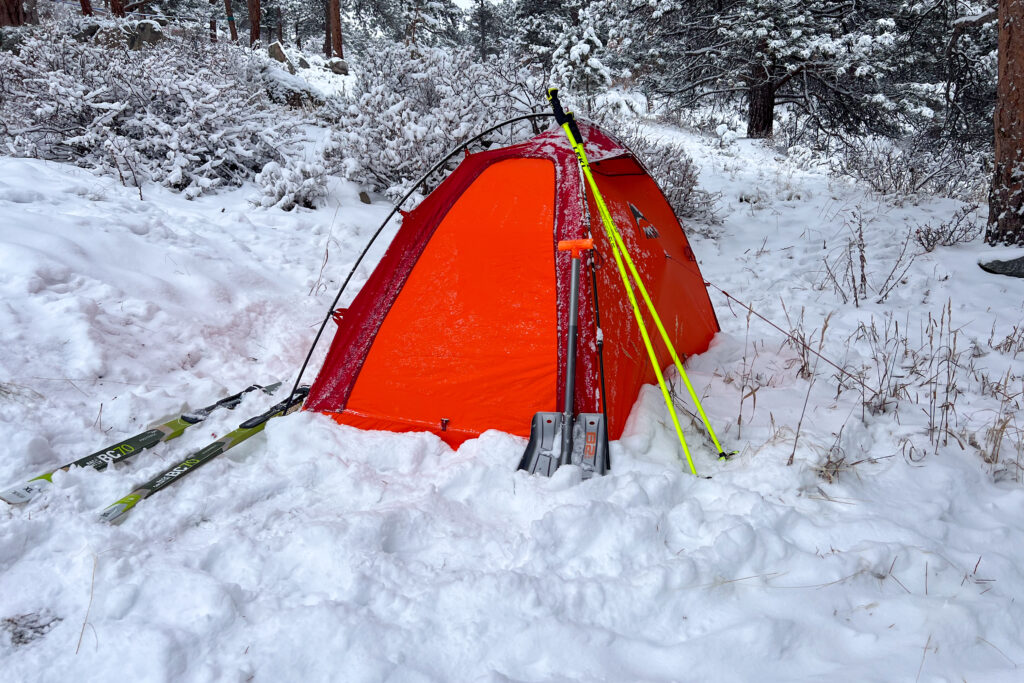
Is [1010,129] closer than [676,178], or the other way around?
[1010,129]

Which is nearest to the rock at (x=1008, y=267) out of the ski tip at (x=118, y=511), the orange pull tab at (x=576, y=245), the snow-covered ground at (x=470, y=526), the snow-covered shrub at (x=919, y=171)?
the snow-covered ground at (x=470, y=526)

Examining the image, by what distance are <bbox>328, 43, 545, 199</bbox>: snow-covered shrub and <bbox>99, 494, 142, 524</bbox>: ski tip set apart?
4.48 meters

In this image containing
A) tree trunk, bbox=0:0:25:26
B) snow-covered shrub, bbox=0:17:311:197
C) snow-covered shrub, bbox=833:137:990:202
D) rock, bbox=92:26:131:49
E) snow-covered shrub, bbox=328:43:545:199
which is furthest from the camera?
tree trunk, bbox=0:0:25:26

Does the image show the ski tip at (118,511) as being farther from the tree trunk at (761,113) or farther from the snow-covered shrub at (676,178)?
the tree trunk at (761,113)

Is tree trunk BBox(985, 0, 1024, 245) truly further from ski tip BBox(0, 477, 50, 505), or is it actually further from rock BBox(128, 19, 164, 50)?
rock BBox(128, 19, 164, 50)

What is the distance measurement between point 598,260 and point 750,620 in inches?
73.1

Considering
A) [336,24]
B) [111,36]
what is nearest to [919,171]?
[111,36]

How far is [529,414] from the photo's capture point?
2.91 metres

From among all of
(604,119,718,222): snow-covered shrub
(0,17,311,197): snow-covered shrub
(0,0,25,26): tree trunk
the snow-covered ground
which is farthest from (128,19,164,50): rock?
(604,119,718,222): snow-covered shrub

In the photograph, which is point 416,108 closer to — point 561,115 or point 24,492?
point 561,115

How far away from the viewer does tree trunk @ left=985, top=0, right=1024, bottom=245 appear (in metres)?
4.89

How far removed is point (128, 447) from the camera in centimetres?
265

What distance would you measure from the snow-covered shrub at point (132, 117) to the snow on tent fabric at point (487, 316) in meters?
4.23

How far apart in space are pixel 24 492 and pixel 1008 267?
696 cm
